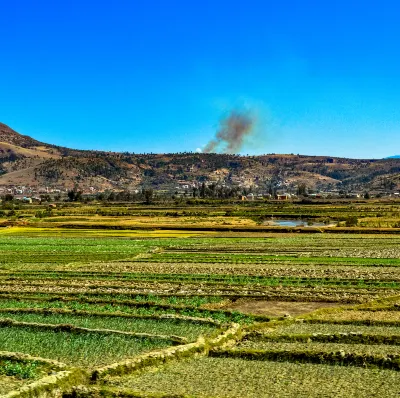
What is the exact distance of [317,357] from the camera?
711 inches

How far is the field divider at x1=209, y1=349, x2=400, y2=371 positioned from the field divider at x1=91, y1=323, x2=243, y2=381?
67 centimetres

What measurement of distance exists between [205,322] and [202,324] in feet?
0.54

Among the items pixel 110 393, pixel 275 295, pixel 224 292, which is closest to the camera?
pixel 110 393

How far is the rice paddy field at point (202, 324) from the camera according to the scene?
16062 millimetres

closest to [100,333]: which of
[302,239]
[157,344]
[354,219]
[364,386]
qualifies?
[157,344]

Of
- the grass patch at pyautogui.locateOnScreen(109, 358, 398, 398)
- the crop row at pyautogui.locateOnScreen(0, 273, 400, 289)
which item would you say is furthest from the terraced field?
the crop row at pyautogui.locateOnScreen(0, 273, 400, 289)

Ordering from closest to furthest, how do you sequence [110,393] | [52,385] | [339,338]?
[110,393] < [52,385] < [339,338]

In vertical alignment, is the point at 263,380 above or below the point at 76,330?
above

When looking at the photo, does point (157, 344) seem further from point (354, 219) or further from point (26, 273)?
point (354, 219)

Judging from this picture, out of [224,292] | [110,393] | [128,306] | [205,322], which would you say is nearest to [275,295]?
[224,292]

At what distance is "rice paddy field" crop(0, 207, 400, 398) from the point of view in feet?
52.7

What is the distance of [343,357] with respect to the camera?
58.1 ft

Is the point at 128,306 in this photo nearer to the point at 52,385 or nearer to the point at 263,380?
the point at 52,385

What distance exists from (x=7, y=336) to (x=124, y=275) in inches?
725
